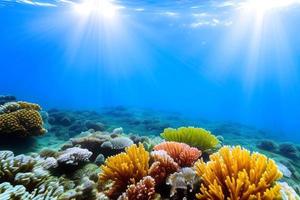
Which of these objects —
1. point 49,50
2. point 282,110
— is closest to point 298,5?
point 49,50

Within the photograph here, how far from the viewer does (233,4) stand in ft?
88.5

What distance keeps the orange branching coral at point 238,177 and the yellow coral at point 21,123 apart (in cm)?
506

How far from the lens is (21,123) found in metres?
7.12

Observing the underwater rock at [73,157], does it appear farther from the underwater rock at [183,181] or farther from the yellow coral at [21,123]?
the yellow coral at [21,123]

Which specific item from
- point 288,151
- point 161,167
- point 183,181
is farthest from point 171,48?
point 183,181

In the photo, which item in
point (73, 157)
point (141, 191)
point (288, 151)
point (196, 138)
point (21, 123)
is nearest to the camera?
point (141, 191)

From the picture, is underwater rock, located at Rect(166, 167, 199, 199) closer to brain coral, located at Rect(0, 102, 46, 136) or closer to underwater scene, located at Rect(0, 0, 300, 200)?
underwater scene, located at Rect(0, 0, 300, 200)

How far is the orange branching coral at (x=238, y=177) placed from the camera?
124 inches

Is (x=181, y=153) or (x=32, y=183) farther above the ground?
(x=181, y=153)

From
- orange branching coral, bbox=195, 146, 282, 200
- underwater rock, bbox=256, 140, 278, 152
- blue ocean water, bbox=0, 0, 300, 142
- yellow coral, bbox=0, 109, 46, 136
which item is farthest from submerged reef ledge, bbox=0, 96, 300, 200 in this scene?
blue ocean water, bbox=0, 0, 300, 142

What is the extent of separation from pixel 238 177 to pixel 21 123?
5788 millimetres

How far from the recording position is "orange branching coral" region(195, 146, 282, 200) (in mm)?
3143

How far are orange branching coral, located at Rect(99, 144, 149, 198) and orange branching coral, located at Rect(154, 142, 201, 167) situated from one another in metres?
0.65

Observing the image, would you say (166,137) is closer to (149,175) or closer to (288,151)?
(149,175)
